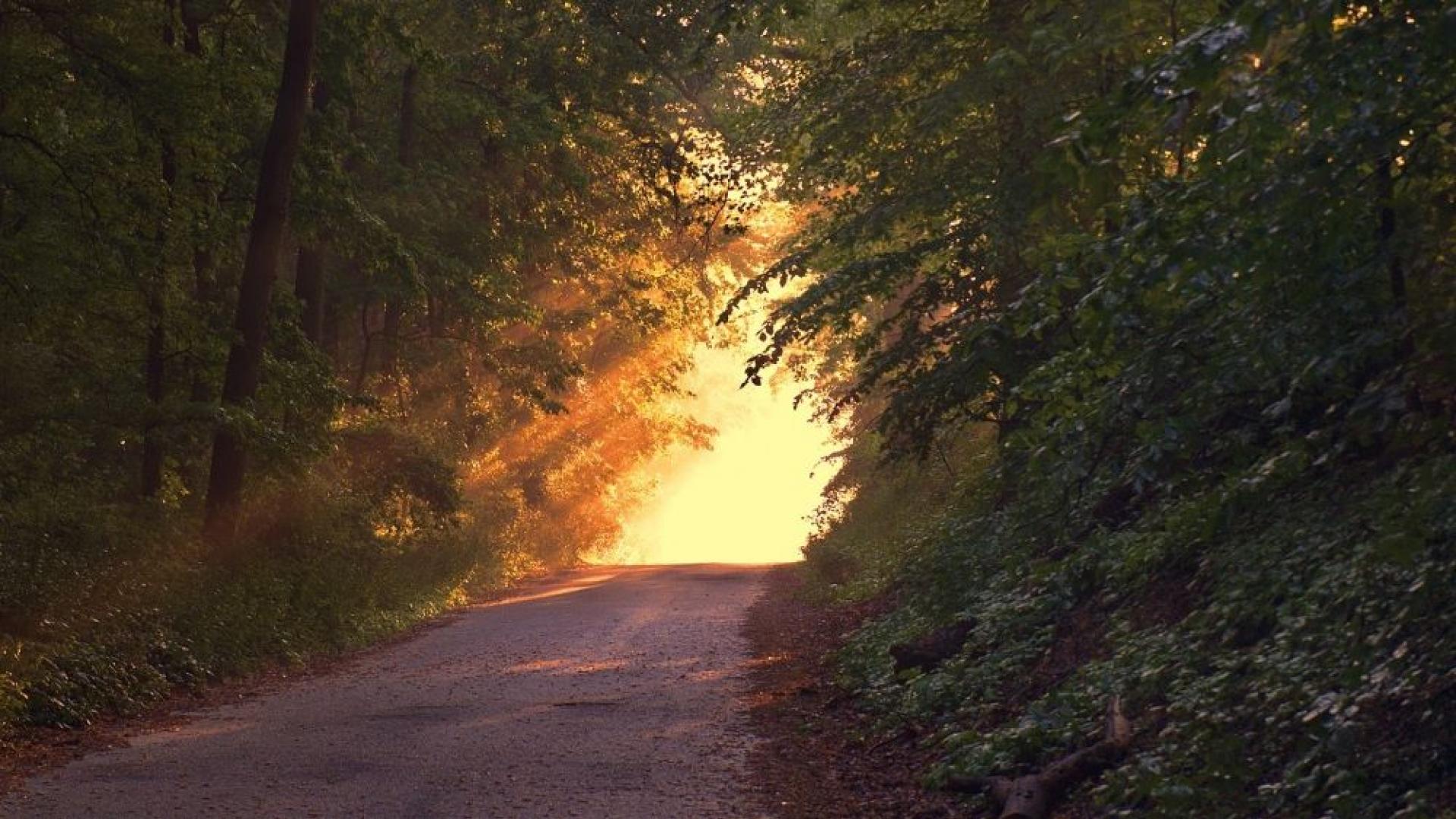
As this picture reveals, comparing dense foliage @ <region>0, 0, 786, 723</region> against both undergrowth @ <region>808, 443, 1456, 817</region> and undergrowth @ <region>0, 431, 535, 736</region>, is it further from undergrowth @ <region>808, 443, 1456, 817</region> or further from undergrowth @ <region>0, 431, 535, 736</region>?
undergrowth @ <region>808, 443, 1456, 817</region>

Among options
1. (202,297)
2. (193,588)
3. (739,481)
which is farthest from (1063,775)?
(739,481)

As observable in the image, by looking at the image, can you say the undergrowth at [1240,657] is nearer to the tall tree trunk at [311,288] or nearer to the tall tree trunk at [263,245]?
the tall tree trunk at [263,245]

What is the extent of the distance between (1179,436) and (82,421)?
1287 centimetres

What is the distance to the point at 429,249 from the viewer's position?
2311 cm

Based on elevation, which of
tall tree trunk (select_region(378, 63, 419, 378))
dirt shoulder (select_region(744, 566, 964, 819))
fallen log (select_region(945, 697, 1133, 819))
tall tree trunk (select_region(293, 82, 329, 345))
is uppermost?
tall tree trunk (select_region(378, 63, 419, 378))

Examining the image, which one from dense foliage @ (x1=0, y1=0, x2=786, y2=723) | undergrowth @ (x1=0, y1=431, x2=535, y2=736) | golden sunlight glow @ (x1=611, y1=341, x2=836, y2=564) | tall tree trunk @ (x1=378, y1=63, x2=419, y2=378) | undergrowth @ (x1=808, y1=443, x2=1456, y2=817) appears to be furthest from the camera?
golden sunlight glow @ (x1=611, y1=341, x2=836, y2=564)

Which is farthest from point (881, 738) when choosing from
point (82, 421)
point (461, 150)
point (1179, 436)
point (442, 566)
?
point (461, 150)

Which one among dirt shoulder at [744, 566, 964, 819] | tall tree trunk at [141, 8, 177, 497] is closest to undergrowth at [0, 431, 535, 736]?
tall tree trunk at [141, 8, 177, 497]

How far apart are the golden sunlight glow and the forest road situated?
6913 cm

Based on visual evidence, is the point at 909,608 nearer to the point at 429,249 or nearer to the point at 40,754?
the point at 40,754

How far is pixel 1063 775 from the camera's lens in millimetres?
7652

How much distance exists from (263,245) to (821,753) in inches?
413

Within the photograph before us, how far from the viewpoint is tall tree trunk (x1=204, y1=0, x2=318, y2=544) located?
17.0 metres

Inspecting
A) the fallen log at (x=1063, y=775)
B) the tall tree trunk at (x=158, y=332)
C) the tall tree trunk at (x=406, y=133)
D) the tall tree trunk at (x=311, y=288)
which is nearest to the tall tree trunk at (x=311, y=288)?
the tall tree trunk at (x=311, y=288)
